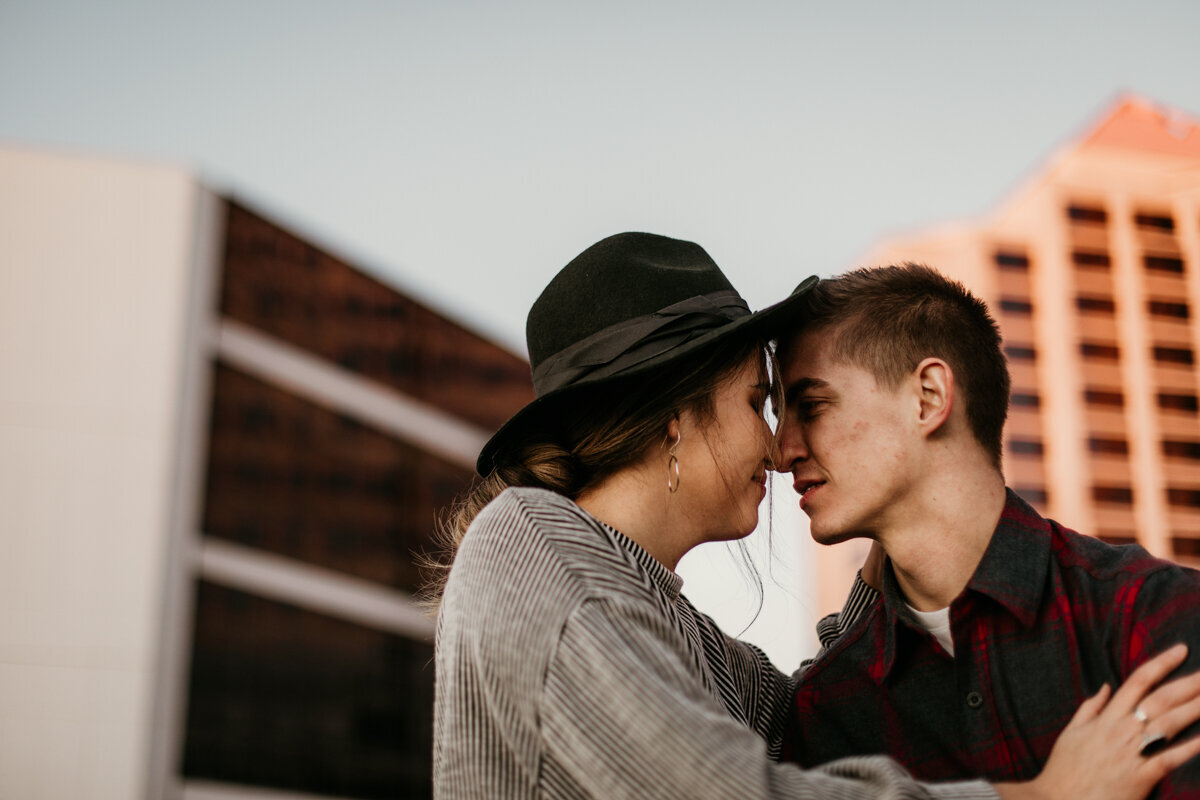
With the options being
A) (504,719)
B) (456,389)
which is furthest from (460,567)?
(456,389)

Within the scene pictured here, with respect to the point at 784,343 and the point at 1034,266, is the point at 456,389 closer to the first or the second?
the point at 784,343

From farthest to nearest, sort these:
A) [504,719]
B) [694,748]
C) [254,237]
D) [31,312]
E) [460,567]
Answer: [254,237]
[31,312]
[460,567]
[504,719]
[694,748]

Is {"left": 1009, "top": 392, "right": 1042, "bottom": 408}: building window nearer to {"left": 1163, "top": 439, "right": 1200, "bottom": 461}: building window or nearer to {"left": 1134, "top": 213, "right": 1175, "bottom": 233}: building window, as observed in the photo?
{"left": 1163, "top": 439, "right": 1200, "bottom": 461}: building window

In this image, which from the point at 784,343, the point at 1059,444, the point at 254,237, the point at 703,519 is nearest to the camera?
the point at 703,519

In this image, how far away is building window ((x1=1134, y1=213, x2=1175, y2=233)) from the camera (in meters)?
71.1

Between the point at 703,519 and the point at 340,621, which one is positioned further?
the point at 340,621

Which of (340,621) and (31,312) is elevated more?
(31,312)

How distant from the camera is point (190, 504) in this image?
30.6 m

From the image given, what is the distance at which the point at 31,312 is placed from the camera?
30.3m

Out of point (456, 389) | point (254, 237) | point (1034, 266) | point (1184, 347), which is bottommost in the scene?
point (456, 389)

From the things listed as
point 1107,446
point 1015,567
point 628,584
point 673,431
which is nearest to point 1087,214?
point 1107,446

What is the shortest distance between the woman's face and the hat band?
0.63 feet

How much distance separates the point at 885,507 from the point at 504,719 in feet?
4.32

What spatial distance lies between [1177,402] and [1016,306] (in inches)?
422
